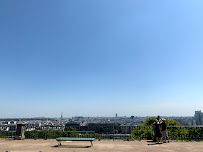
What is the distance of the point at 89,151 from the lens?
28.4ft

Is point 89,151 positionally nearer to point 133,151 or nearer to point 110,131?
point 133,151

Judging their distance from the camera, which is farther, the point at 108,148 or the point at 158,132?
the point at 158,132

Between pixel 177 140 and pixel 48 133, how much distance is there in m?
11.0

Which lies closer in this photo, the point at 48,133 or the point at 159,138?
the point at 159,138

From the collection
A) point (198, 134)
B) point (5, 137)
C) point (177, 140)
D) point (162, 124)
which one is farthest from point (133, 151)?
point (5, 137)

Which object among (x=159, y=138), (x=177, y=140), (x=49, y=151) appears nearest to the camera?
(x=49, y=151)

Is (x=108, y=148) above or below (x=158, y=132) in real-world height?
below

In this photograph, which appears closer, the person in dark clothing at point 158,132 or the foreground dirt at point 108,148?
the foreground dirt at point 108,148

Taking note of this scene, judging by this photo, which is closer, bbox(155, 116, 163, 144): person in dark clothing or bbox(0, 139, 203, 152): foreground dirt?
bbox(0, 139, 203, 152): foreground dirt

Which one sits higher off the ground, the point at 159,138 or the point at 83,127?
the point at 159,138

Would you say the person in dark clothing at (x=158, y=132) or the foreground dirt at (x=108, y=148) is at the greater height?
the person in dark clothing at (x=158, y=132)

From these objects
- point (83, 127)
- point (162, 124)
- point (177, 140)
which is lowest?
point (83, 127)

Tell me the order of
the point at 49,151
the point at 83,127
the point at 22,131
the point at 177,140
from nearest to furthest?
1. the point at 49,151
2. the point at 177,140
3. the point at 22,131
4. the point at 83,127

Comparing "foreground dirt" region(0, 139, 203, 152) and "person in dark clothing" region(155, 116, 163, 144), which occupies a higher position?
"person in dark clothing" region(155, 116, 163, 144)
